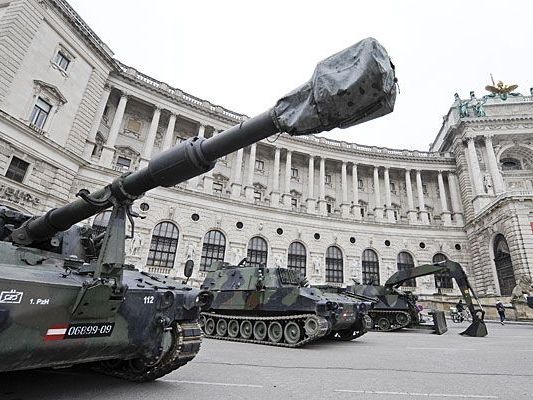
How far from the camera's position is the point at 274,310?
379 inches

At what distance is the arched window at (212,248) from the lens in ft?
75.6

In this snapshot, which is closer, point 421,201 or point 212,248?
point 212,248

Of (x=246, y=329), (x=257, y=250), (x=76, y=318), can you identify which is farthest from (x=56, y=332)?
(x=257, y=250)

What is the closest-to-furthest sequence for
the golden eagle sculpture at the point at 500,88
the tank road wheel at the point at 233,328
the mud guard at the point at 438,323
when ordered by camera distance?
the tank road wheel at the point at 233,328
the mud guard at the point at 438,323
the golden eagle sculpture at the point at 500,88

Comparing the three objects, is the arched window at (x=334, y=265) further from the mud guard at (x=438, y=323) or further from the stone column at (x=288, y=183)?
the mud guard at (x=438, y=323)

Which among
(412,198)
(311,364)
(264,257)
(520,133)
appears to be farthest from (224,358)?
(520,133)

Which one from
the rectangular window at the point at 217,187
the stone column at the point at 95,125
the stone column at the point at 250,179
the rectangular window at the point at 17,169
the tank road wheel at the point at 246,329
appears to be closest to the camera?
the tank road wheel at the point at 246,329

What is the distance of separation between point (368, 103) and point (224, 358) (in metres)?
5.86

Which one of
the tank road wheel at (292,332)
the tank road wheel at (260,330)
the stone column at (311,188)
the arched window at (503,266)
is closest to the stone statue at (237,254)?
the stone column at (311,188)

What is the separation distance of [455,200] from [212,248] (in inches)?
958

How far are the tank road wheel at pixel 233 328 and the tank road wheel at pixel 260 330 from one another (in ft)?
2.67

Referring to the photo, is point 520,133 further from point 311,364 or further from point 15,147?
point 15,147

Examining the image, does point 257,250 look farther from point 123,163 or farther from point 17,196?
point 17,196

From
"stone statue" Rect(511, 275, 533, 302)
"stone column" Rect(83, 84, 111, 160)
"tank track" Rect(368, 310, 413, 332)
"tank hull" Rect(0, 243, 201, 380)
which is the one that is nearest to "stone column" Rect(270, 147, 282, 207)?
"stone column" Rect(83, 84, 111, 160)
